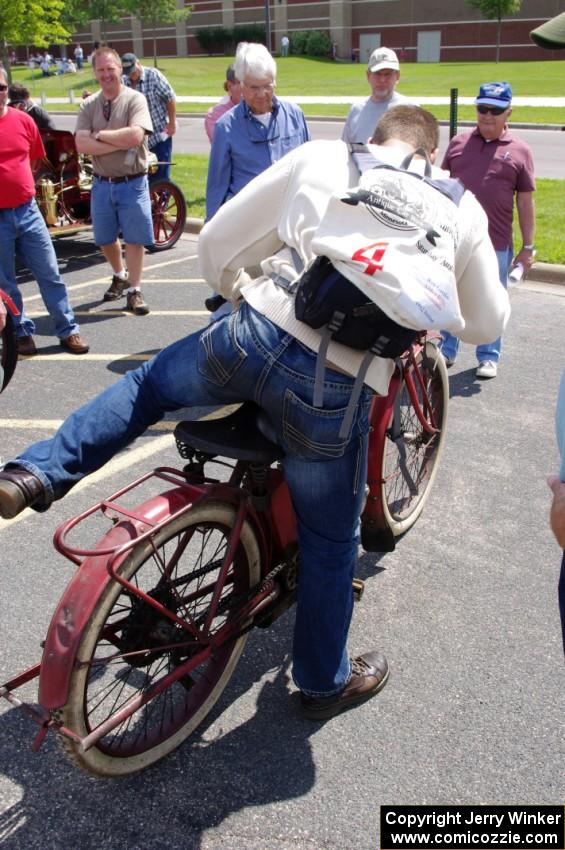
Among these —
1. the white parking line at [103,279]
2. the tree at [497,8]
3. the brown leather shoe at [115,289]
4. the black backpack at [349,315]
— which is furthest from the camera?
the tree at [497,8]

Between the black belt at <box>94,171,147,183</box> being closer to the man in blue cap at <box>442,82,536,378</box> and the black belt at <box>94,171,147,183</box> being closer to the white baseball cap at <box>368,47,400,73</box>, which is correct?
the white baseball cap at <box>368,47,400,73</box>

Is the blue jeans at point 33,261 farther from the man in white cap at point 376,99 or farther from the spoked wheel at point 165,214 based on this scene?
the spoked wheel at point 165,214

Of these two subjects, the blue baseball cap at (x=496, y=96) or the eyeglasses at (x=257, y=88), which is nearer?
the eyeglasses at (x=257, y=88)

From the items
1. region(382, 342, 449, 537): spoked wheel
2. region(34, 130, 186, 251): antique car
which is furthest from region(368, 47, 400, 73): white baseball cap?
region(382, 342, 449, 537): spoked wheel

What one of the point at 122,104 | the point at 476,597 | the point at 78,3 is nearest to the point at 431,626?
the point at 476,597

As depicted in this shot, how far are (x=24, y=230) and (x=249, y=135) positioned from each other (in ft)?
6.17

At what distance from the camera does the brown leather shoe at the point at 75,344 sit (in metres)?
6.10

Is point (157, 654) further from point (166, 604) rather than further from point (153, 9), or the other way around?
point (153, 9)

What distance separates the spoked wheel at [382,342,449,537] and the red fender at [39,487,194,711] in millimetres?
1594

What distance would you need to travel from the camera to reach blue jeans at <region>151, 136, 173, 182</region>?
31.0 ft

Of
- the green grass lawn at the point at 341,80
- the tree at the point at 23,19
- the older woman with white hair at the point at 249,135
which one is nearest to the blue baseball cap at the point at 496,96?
the older woman with white hair at the point at 249,135

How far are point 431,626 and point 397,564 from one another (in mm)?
454

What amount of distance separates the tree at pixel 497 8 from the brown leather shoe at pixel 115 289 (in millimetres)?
50064

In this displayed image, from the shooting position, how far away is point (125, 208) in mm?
6789
